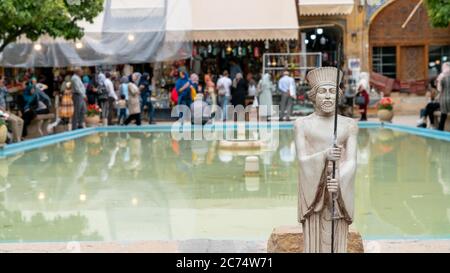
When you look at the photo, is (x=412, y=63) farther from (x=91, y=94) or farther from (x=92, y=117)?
(x=92, y=117)

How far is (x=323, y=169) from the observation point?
182 inches

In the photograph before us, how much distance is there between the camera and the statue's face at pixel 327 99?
4.78m

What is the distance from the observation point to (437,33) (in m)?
26.2

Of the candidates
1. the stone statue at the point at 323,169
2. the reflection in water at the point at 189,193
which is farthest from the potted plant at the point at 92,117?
the stone statue at the point at 323,169

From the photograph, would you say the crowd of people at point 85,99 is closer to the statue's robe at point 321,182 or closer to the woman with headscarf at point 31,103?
the woman with headscarf at point 31,103

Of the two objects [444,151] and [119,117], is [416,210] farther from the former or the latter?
[119,117]

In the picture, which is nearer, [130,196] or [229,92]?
[130,196]

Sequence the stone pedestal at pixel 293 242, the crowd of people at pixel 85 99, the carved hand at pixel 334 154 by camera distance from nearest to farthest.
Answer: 1. the carved hand at pixel 334 154
2. the stone pedestal at pixel 293 242
3. the crowd of people at pixel 85 99

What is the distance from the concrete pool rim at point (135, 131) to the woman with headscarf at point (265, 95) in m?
1.01

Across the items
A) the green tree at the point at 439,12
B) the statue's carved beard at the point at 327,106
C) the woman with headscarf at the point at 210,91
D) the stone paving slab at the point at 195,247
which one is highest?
the green tree at the point at 439,12

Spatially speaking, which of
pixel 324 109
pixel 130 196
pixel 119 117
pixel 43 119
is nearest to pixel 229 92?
pixel 119 117

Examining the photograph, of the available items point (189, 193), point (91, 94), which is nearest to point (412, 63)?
point (91, 94)

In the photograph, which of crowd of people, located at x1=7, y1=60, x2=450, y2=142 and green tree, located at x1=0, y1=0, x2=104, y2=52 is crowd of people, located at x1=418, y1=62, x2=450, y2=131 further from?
green tree, located at x1=0, y1=0, x2=104, y2=52

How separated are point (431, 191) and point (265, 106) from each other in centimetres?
1236
